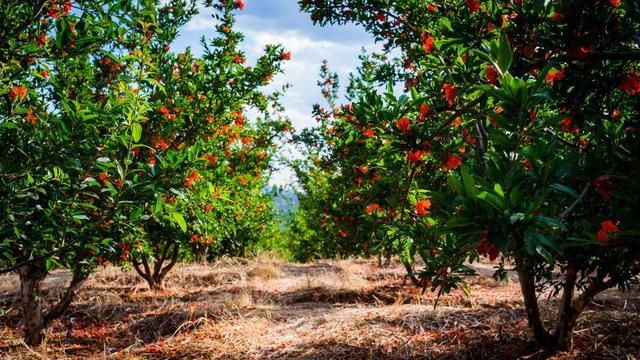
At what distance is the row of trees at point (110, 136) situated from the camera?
83.7 inches

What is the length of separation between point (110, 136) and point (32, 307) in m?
2.89

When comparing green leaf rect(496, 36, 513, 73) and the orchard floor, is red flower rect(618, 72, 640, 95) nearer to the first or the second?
green leaf rect(496, 36, 513, 73)

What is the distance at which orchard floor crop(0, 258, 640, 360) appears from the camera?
3404 millimetres

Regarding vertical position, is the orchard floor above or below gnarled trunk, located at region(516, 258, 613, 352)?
below

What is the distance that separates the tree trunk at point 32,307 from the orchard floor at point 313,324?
131 millimetres

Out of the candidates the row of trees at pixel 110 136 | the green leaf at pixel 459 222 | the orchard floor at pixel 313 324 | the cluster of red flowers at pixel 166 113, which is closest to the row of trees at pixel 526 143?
the green leaf at pixel 459 222

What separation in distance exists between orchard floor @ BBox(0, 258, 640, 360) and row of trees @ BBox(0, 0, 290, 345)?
1.98ft

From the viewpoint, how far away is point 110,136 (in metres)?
2.57

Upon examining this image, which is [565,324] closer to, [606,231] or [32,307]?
[606,231]

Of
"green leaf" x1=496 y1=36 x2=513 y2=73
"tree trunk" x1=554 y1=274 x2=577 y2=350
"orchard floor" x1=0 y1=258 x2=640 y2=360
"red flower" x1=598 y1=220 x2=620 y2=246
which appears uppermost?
"green leaf" x1=496 y1=36 x2=513 y2=73

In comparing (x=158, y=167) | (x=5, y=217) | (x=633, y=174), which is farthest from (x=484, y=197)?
(x=5, y=217)

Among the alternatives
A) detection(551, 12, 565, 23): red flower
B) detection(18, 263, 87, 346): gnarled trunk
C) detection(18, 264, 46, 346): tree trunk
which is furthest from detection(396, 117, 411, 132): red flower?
detection(18, 264, 46, 346): tree trunk

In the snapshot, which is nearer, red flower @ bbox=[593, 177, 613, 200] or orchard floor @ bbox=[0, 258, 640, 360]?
red flower @ bbox=[593, 177, 613, 200]

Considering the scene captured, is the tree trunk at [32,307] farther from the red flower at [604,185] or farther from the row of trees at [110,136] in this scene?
the red flower at [604,185]
